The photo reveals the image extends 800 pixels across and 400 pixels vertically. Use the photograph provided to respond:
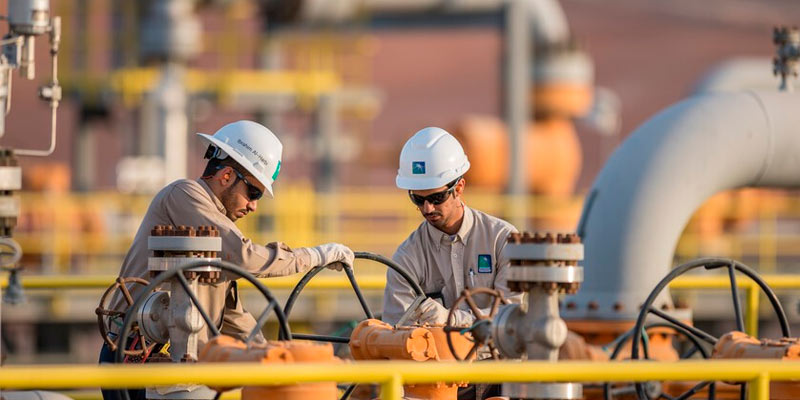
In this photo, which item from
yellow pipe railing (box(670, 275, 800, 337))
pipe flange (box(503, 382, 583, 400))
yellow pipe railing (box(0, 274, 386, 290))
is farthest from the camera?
yellow pipe railing (box(670, 275, 800, 337))

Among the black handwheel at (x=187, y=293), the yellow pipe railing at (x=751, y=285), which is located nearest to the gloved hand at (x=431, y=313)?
the black handwheel at (x=187, y=293)

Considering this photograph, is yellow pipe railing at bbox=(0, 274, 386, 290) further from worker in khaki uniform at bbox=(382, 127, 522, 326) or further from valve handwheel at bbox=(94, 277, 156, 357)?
valve handwheel at bbox=(94, 277, 156, 357)

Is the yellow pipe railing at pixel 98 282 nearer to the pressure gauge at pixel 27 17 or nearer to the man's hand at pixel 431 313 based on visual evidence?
the man's hand at pixel 431 313

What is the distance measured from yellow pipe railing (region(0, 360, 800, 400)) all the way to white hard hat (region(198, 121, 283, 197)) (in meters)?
1.64

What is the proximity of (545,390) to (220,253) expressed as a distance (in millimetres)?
1414

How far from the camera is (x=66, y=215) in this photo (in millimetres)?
18734

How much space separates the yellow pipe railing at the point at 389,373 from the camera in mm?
3500

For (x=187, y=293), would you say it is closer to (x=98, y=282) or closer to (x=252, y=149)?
(x=252, y=149)

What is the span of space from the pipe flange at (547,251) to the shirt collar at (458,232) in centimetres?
141

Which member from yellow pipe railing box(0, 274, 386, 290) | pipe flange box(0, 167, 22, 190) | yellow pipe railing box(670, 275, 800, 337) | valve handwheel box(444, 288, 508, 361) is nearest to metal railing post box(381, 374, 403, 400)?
valve handwheel box(444, 288, 508, 361)

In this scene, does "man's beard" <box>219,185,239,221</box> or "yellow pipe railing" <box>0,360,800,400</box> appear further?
"man's beard" <box>219,185,239,221</box>

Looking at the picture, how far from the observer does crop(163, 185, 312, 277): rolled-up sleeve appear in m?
5.11

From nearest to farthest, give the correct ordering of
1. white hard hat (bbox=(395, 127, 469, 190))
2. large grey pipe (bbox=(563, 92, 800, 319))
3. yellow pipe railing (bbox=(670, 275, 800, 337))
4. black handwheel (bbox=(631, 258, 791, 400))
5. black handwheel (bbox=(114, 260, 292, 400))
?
black handwheel (bbox=(114, 260, 292, 400)) < black handwheel (bbox=(631, 258, 791, 400)) < white hard hat (bbox=(395, 127, 469, 190)) < yellow pipe railing (bbox=(670, 275, 800, 337)) < large grey pipe (bbox=(563, 92, 800, 319))

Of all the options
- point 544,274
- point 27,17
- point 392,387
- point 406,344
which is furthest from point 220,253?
point 27,17
